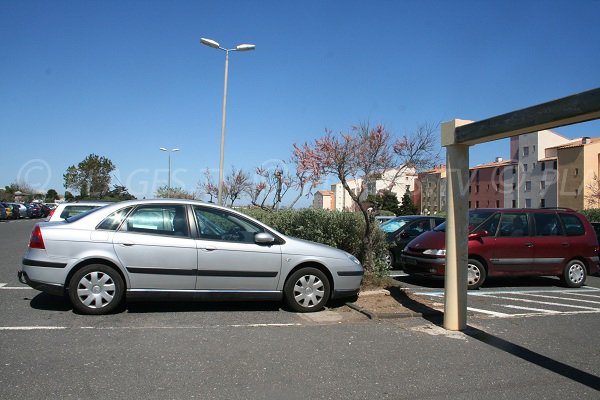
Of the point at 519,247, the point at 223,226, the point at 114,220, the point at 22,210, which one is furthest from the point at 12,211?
the point at 519,247

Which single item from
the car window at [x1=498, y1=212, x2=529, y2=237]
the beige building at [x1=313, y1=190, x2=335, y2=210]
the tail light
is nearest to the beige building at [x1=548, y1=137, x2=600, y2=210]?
the beige building at [x1=313, y1=190, x2=335, y2=210]

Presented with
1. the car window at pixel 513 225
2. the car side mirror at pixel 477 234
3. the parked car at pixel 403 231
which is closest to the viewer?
the car side mirror at pixel 477 234

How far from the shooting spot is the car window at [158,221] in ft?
Result: 22.3

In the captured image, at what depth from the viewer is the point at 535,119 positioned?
17.2 ft

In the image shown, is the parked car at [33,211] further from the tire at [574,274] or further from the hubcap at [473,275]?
the tire at [574,274]

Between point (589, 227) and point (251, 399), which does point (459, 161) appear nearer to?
point (251, 399)

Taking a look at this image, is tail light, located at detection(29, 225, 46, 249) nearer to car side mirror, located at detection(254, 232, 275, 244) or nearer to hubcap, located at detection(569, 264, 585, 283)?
car side mirror, located at detection(254, 232, 275, 244)

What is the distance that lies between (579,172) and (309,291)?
62.0 meters

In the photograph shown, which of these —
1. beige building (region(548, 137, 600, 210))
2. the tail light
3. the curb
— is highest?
beige building (region(548, 137, 600, 210))

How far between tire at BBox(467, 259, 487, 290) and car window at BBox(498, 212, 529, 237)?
890 millimetres

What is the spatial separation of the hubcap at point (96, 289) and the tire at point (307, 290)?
7.62 feet

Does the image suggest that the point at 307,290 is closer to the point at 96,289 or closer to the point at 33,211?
the point at 96,289

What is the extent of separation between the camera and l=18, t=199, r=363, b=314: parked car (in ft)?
21.3

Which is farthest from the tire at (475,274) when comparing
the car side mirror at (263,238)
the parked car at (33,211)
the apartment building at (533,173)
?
the apartment building at (533,173)
